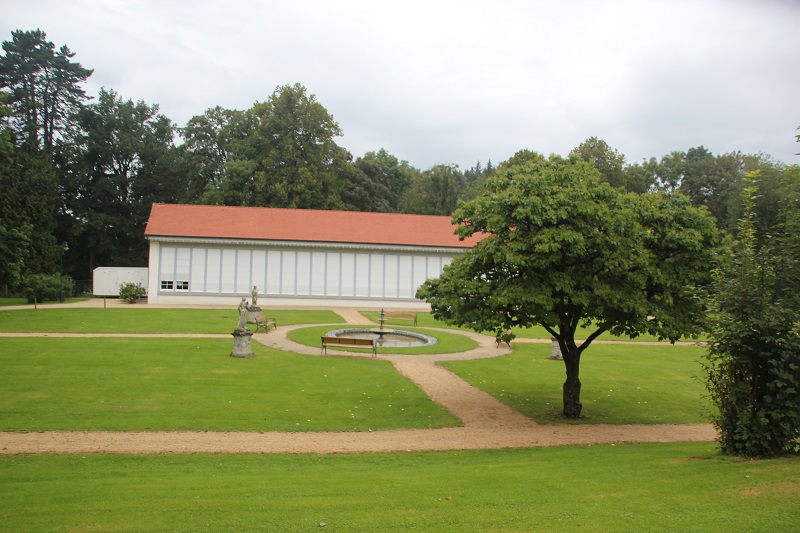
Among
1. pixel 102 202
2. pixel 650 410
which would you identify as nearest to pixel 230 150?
pixel 102 202

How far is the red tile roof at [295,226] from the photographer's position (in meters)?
45.3

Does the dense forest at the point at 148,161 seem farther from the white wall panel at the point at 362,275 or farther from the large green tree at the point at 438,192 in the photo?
the white wall panel at the point at 362,275

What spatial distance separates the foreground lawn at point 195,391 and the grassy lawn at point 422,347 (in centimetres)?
275

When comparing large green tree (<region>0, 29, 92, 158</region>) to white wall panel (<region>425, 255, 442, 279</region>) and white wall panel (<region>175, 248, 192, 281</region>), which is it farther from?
white wall panel (<region>425, 255, 442, 279</region>)

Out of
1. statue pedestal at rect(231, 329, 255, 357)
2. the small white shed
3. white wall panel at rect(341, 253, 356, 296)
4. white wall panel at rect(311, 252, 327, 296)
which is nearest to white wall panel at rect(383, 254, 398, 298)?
white wall panel at rect(341, 253, 356, 296)

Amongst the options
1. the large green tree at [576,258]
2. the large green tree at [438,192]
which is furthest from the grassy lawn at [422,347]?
the large green tree at [438,192]

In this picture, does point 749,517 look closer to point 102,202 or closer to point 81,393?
point 81,393

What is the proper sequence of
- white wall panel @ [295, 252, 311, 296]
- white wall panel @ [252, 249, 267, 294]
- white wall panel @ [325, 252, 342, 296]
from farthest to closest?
1. white wall panel @ [325, 252, 342, 296]
2. white wall panel @ [295, 252, 311, 296]
3. white wall panel @ [252, 249, 267, 294]

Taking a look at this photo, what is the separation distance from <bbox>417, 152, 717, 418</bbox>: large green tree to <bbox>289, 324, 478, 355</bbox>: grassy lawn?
9.51 meters

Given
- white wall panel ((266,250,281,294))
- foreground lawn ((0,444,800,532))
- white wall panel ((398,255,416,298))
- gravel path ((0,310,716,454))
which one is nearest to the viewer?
foreground lawn ((0,444,800,532))

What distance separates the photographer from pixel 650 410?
16328mm

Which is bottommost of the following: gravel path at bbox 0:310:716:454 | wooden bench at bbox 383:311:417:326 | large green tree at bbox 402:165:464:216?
gravel path at bbox 0:310:716:454

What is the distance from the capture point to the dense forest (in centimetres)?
5875

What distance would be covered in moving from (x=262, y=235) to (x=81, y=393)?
31199 millimetres
